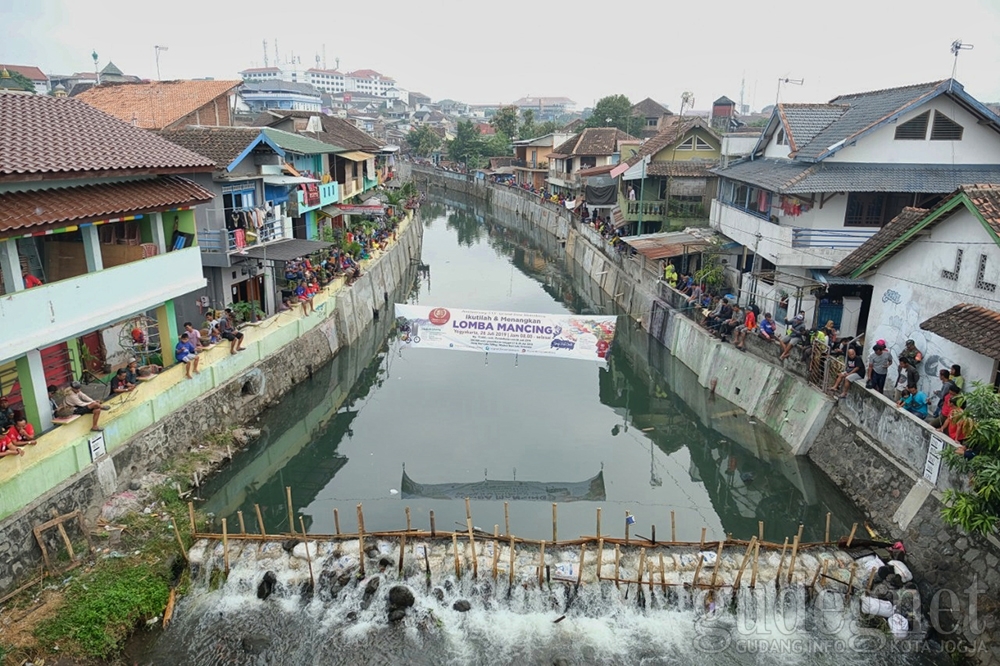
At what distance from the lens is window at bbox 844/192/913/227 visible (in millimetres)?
22719

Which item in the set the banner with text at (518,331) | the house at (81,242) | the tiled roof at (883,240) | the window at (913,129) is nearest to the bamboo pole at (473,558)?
the banner with text at (518,331)

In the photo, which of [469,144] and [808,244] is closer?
[808,244]

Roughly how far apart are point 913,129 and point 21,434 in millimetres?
26716

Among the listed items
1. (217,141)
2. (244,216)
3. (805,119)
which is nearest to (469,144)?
(217,141)

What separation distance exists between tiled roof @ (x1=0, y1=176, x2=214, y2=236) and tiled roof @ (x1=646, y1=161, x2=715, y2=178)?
2575cm

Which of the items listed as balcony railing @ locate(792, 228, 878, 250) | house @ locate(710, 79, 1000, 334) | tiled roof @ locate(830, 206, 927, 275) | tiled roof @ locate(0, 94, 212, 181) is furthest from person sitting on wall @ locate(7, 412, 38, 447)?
balcony railing @ locate(792, 228, 878, 250)

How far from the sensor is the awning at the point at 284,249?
2552 centimetres

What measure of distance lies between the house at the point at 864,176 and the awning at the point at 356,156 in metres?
25.6

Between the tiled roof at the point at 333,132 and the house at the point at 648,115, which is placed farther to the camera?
the house at the point at 648,115

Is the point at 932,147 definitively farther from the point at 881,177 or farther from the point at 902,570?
the point at 902,570

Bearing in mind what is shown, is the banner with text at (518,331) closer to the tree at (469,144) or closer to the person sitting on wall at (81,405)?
the person sitting on wall at (81,405)

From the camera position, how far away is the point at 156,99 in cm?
3894

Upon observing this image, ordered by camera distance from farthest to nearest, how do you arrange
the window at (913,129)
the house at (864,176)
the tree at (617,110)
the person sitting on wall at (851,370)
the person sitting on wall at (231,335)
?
the tree at (617,110)
the window at (913,129)
the house at (864,176)
the person sitting on wall at (231,335)
the person sitting on wall at (851,370)

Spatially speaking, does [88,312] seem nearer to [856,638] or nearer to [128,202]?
[128,202]
